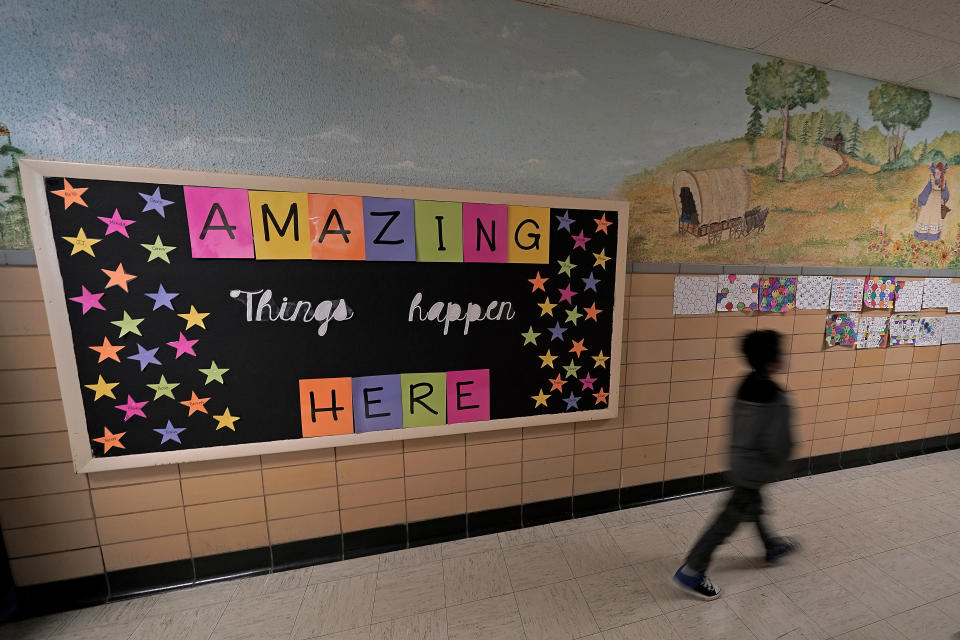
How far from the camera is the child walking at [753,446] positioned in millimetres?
1555

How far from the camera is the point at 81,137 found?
4.73ft

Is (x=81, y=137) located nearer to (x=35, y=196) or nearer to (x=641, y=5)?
(x=35, y=196)

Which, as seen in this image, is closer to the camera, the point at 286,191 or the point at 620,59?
the point at 286,191

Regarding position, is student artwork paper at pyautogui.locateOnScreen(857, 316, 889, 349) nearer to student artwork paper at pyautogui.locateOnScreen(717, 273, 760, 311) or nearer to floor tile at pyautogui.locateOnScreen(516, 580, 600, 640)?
student artwork paper at pyautogui.locateOnScreen(717, 273, 760, 311)

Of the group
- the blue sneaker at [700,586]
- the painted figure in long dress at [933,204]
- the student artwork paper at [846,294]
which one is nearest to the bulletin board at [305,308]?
the blue sneaker at [700,586]

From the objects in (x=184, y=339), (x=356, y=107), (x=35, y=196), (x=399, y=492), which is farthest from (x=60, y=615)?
(x=356, y=107)

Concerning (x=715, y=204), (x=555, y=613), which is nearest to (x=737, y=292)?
(x=715, y=204)

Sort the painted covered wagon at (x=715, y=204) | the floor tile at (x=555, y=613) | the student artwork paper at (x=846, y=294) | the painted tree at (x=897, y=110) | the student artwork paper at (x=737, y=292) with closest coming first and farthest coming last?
the floor tile at (x=555, y=613), the painted covered wagon at (x=715, y=204), the student artwork paper at (x=737, y=292), the painted tree at (x=897, y=110), the student artwork paper at (x=846, y=294)

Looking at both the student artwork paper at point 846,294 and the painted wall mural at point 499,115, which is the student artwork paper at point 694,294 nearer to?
the painted wall mural at point 499,115

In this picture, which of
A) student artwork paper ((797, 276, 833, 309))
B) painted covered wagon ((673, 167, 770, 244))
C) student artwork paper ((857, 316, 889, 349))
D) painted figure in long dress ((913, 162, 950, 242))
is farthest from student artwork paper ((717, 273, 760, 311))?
painted figure in long dress ((913, 162, 950, 242))

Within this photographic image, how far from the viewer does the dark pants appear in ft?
5.43

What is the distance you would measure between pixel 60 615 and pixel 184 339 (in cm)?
144

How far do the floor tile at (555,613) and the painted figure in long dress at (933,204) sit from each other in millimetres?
3737

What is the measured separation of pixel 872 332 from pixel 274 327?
13.8 ft
